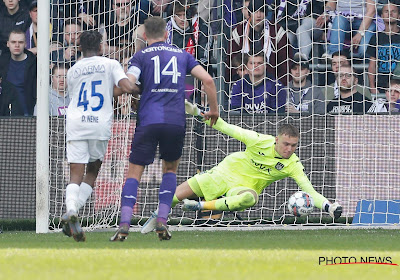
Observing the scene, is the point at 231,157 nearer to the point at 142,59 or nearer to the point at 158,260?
the point at 142,59

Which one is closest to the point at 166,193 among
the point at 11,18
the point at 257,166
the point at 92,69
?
the point at 92,69

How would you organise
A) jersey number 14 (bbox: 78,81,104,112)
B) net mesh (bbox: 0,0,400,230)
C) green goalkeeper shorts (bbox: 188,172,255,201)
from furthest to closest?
net mesh (bbox: 0,0,400,230), green goalkeeper shorts (bbox: 188,172,255,201), jersey number 14 (bbox: 78,81,104,112)

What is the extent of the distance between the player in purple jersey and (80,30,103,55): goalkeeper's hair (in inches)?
13.8

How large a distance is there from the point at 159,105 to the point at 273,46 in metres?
4.48

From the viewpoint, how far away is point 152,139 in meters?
7.64

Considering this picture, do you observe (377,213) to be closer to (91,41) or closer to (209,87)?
(209,87)

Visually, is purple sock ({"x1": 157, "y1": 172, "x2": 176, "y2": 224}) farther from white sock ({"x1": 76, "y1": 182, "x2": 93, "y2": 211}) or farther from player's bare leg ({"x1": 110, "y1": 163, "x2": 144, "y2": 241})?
white sock ({"x1": 76, "y1": 182, "x2": 93, "y2": 211})

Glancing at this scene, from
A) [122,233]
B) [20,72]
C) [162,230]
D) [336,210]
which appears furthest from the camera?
[20,72]

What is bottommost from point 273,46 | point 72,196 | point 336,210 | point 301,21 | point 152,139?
point 336,210

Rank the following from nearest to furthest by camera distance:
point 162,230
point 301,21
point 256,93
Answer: point 162,230, point 256,93, point 301,21

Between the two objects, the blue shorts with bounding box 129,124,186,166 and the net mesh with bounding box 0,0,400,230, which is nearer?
the blue shorts with bounding box 129,124,186,166

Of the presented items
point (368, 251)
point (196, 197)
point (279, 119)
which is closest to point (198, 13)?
point (279, 119)

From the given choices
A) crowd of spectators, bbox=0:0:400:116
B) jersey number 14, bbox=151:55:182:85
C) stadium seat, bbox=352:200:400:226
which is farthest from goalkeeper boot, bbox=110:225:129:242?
stadium seat, bbox=352:200:400:226

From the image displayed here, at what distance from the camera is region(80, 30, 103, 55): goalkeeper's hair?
7793 millimetres
